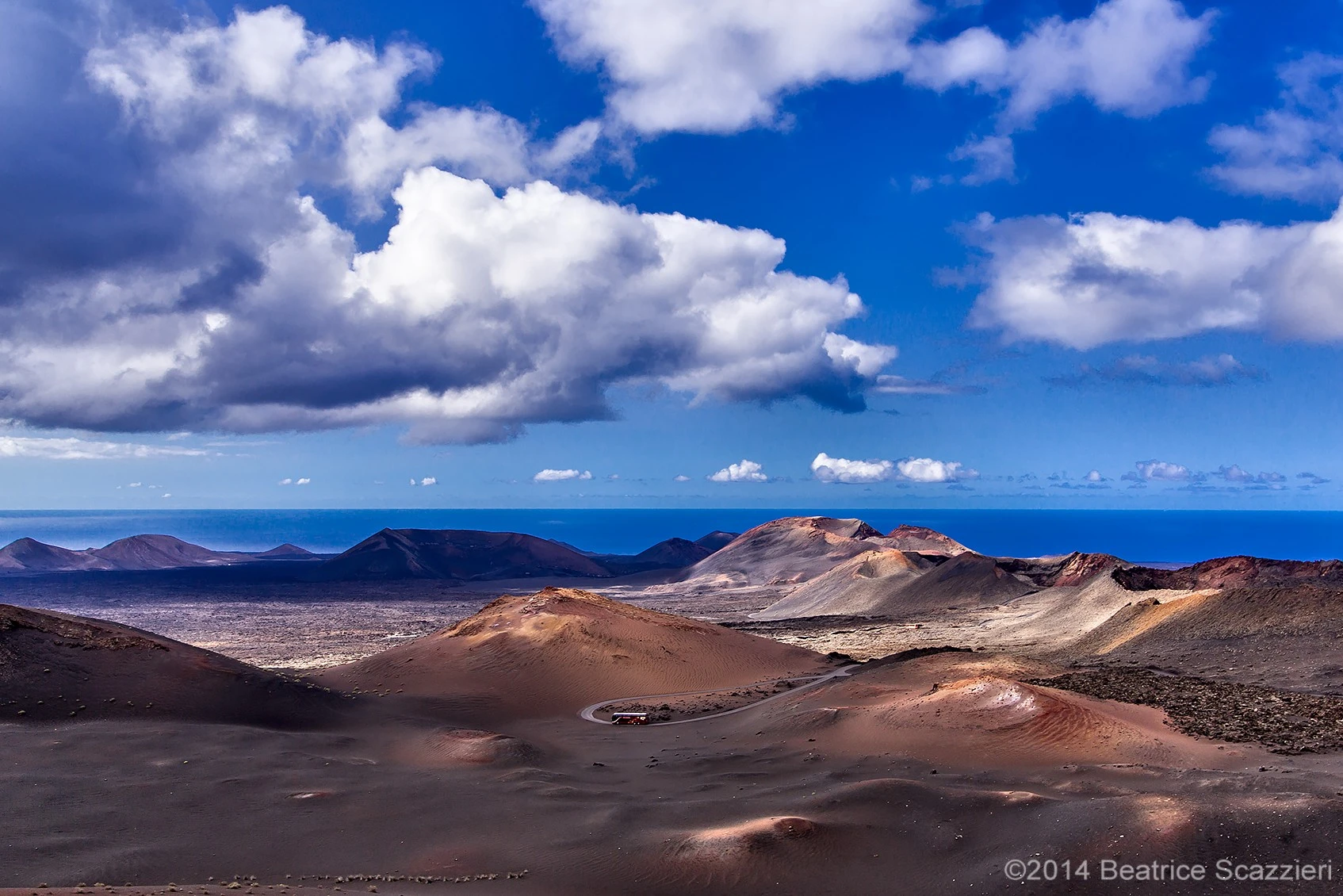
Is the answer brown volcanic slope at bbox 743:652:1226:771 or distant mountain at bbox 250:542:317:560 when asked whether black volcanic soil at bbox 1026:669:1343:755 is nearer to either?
brown volcanic slope at bbox 743:652:1226:771

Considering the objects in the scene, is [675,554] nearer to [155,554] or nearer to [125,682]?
[155,554]

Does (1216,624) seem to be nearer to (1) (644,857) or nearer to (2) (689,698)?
(2) (689,698)

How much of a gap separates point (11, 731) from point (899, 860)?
20.6 m

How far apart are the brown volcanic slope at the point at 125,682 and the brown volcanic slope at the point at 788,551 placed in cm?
7627

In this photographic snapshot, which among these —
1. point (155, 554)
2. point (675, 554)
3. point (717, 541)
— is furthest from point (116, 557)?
point (717, 541)

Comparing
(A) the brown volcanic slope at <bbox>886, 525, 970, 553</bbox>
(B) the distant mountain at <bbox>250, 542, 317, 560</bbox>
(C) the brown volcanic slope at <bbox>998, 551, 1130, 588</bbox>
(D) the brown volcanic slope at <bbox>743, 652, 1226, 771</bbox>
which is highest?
(A) the brown volcanic slope at <bbox>886, 525, 970, 553</bbox>

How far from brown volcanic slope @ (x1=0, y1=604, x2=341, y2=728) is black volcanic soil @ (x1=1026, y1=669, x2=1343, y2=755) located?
24052 millimetres

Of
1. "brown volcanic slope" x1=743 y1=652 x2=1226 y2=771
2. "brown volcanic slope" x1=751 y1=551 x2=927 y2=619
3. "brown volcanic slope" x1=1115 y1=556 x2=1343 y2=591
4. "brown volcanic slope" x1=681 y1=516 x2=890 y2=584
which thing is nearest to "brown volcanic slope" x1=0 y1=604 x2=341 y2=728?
"brown volcanic slope" x1=743 y1=652 x2=1226 y2=771

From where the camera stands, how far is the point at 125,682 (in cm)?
2641

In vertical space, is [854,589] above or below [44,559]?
above

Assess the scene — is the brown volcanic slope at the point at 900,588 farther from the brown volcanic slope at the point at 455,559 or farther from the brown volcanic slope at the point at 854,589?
the brown volcanic slope at the point at 455,559

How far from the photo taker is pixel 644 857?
16.3 meters

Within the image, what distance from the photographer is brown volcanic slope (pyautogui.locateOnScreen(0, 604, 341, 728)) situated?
24.7 metres

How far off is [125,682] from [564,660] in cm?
1596
